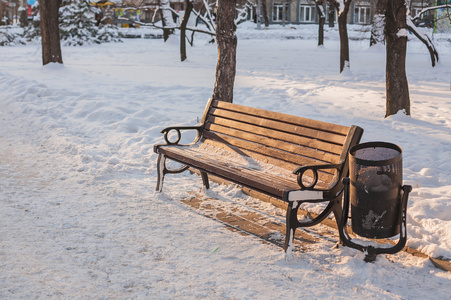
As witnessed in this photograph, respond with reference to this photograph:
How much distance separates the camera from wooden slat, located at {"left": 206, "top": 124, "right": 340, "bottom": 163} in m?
5.07

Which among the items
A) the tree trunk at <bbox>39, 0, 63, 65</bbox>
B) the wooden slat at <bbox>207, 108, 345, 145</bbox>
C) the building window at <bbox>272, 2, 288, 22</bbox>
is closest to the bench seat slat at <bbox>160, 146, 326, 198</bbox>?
the wooden slat at <bbox>207, 108, 345, 145</bbox>

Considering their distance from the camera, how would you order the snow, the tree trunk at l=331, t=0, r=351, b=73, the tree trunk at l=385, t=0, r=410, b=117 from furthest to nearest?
the tree trunk at l=331, t=0, r=351, b=73 < the tree trunk at l=385, t=0, r=410, b=117 < the snow

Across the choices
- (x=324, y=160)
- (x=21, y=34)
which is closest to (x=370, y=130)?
(x=324, y=160)

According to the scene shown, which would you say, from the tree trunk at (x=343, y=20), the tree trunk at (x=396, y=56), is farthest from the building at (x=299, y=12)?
the tree trunk at (x=396, y=56)

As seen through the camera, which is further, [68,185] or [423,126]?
[423,126]

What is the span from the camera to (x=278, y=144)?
5652mm

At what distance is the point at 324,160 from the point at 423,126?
5251mm

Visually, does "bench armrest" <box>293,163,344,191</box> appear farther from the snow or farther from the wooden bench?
the snow

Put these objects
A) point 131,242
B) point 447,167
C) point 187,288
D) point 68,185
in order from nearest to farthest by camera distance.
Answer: point 187,288
point 131,242
point 68,185
point 447,167

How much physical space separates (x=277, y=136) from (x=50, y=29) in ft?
47.7

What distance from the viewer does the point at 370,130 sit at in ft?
30.8

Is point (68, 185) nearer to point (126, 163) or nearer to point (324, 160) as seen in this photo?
point (126, 163)

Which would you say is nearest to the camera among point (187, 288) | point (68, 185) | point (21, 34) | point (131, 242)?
point (187, 288)

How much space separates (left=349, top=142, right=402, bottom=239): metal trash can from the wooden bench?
34 centimetres
